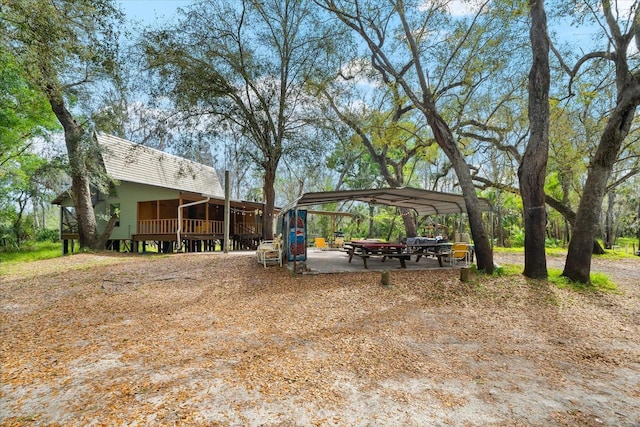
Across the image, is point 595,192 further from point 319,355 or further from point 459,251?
point 319,355

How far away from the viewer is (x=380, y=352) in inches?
168

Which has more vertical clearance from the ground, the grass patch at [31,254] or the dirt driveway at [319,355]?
the grass patch at [31,254]

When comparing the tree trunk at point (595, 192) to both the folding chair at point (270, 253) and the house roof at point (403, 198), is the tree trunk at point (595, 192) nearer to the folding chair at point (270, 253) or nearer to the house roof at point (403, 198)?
the house roof at point (403, 198)

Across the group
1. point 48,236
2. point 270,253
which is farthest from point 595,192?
point 48,236

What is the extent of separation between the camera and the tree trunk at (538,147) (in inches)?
331

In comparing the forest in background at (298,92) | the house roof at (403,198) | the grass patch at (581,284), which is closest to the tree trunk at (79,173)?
the forest in background at (298,92)

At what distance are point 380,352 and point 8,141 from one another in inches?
749

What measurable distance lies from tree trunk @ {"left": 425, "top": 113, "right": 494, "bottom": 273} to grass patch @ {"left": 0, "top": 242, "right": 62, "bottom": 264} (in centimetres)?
1674

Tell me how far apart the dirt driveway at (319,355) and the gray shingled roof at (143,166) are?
34.4ft

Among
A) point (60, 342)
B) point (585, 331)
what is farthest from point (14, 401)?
point (585, 331)

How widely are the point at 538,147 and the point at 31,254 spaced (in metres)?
23.2

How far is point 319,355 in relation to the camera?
4152mm

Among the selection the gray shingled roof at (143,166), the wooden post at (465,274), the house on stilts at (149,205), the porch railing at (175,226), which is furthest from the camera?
the porch railing at (175,226)

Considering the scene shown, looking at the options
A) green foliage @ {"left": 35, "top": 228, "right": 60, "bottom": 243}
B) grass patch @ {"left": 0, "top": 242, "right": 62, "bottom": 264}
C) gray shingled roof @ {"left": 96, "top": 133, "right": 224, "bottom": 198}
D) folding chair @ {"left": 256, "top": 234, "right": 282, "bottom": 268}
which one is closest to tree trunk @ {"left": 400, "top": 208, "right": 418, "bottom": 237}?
folding chair @ {"left": 256, "top": 234, "right": 282, "bottom": 268}
